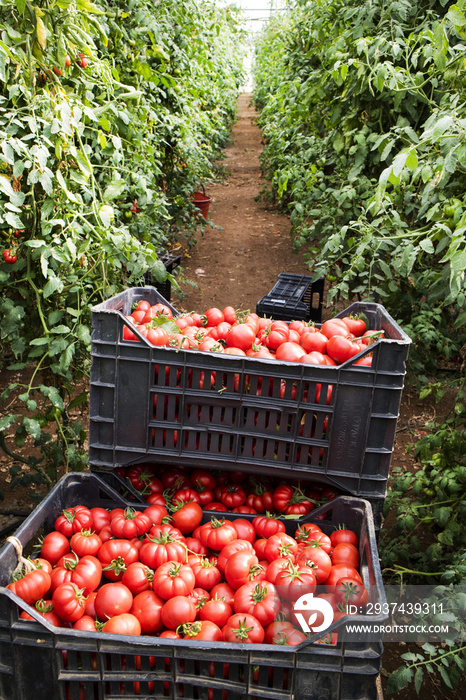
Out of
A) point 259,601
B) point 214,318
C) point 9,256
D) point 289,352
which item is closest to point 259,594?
point 259,601

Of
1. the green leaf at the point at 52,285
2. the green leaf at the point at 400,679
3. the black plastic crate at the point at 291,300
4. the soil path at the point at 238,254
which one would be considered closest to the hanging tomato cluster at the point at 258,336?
the green leaf at the point at 52,285

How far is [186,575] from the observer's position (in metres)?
1.51

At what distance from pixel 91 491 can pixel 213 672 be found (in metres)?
0.75

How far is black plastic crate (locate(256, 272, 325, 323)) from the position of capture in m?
3.89

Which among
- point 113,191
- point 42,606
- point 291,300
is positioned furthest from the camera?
point 291,300

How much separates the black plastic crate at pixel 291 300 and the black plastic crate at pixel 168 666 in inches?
94.2

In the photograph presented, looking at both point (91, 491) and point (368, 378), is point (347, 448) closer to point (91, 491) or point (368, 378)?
point (368, 378)

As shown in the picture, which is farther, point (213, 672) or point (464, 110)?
point (464, 110)

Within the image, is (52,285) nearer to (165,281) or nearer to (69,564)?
(69,564)

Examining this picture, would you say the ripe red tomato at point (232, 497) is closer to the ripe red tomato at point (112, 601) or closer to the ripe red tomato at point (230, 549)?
the ripe red tomato at point (230, 549)

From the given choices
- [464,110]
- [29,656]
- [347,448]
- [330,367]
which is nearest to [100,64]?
[464,110]

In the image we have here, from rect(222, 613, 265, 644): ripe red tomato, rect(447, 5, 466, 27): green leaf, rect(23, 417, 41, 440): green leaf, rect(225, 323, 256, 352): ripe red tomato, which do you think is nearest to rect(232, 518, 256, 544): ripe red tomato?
rect(222, 613, 265, 644): ripe red tomato

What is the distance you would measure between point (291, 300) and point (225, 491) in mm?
2292

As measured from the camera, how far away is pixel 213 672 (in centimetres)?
130
